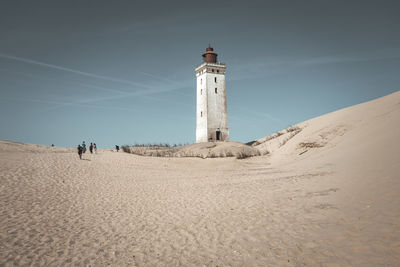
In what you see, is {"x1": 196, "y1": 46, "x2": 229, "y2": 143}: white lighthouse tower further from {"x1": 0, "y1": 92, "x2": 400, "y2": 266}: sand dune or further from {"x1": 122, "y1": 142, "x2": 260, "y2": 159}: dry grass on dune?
{"x1": 0, "y1": 92, "x2": 400, "y2": 266}: sand dune

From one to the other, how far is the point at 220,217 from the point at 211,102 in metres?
26.2

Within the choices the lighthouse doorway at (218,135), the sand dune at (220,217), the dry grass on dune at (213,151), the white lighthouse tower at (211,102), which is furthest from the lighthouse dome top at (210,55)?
the sand dune at (220,217)

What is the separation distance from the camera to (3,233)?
757 cm

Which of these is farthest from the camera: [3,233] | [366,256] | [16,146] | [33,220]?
[16,146]

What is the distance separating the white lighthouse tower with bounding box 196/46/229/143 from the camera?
33.5 meters

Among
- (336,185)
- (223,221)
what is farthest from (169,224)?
(336,185)

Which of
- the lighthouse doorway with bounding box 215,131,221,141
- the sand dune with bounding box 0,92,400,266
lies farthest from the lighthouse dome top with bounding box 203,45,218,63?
the sand dune with bounding box 0,92,400,266

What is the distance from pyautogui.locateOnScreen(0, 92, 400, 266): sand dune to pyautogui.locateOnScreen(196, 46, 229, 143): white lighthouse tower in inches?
692

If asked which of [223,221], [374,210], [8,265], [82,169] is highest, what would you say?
[82,169]

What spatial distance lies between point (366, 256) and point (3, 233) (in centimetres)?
972

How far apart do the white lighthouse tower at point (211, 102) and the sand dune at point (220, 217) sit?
17579 mm

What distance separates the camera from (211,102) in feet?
111

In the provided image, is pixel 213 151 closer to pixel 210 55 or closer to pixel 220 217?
pixel 210 55

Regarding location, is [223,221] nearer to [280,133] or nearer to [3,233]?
[3,233]
